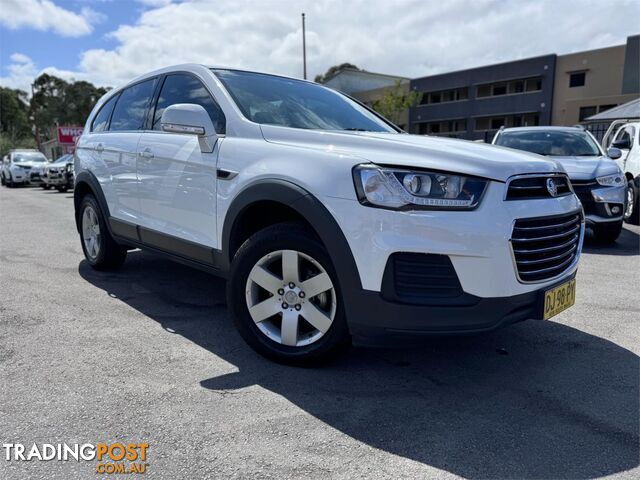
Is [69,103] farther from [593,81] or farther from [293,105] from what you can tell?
[293,105]

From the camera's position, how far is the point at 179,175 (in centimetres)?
346

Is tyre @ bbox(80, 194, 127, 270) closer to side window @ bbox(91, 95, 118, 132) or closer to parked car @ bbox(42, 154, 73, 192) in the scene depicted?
side window @ bbox(91, 95, 118, 132)

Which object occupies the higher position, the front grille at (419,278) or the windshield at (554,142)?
the windshield at (554,142)

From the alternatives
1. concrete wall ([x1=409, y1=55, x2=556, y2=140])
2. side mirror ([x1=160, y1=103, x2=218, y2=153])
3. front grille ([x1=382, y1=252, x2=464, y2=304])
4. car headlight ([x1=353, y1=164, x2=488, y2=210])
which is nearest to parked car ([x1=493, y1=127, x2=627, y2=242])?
car headlight ([x1=353, y1=164, x2=488, y2=210])

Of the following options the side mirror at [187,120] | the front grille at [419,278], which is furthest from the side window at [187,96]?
the front grille at [419,278]

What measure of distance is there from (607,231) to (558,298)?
4.63m

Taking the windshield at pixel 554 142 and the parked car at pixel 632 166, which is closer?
the windshield at pixel 554 142

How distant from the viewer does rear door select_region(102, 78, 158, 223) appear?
4.05m

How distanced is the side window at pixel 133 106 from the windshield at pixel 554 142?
5404mm

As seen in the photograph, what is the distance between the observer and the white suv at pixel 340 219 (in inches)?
91.0

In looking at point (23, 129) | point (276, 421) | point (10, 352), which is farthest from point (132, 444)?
point (23, 129)

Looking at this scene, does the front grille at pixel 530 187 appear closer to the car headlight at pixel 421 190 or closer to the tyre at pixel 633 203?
the car headlight at pixel 421 190

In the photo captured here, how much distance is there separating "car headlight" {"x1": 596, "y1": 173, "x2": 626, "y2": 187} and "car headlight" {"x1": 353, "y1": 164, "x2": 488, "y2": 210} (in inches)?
190

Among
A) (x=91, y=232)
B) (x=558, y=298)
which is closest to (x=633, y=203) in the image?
(x=558, y=298)
